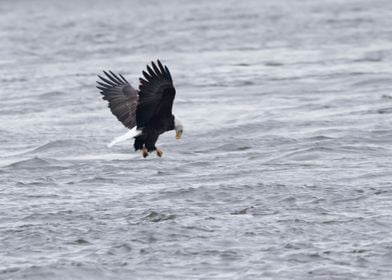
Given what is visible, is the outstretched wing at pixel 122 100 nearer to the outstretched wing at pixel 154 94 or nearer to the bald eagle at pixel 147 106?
the bald eagle at pixel 147 106

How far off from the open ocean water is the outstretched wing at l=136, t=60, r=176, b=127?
89 cm

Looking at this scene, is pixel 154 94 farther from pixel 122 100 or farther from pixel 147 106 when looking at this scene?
pixel 122 100

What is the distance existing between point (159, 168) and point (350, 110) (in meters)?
5.41

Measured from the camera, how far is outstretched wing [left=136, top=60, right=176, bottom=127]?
11.7 meters

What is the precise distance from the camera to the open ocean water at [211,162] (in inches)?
388

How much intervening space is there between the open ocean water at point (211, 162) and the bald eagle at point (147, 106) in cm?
65

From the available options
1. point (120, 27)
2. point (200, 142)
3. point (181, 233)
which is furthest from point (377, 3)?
point (181, 233)

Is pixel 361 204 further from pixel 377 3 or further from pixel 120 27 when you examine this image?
pixel 377 3

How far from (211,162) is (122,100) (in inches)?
66.9

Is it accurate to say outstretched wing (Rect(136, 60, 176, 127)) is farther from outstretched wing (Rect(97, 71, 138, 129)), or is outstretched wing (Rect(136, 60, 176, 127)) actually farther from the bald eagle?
outstretched wing (Rect(97, 71, 138, 129))

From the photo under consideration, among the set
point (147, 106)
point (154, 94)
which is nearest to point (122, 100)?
point (147, 106)

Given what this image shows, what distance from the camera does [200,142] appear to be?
1642 cm

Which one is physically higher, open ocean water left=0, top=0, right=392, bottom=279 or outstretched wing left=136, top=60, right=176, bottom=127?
outstretched wing left=136, top=60, right=176, bottom=127

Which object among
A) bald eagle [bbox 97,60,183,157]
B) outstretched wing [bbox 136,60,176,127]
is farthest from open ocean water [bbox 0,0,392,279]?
outstretched wing [bbox 136,60,176,127]
